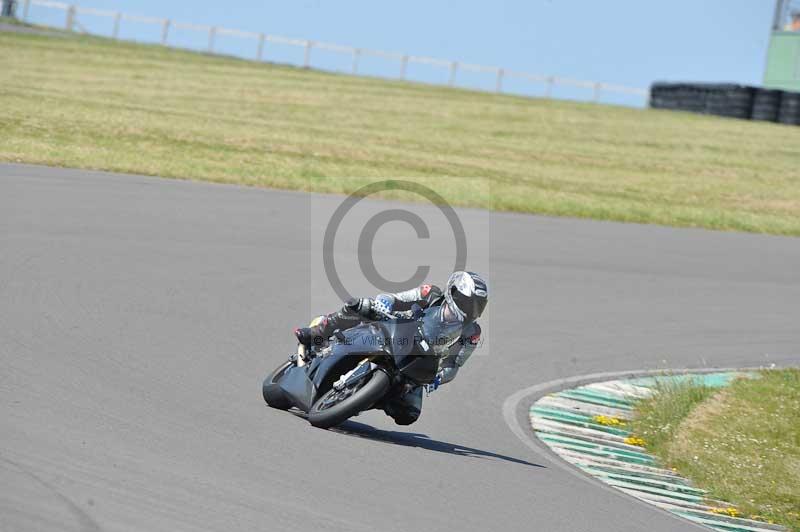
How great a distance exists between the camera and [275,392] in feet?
29.9

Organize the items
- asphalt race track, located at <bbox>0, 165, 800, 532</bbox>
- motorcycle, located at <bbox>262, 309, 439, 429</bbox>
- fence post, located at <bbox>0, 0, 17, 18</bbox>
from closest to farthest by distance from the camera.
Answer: asphalt race track, located at <bbox>0, 165, 800, 532</bbox> → motorcycle, located at <bbox>262, 309, 439, 429</bbox> → fence post, located at <bbox>0, 0, 17, 18</bbox>

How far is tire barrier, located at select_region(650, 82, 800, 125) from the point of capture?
4712 cm

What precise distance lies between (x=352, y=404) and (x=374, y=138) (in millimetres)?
24824

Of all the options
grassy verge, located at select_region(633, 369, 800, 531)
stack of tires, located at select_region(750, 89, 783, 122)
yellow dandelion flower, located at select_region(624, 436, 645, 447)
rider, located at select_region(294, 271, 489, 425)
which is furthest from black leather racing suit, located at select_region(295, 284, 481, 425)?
stack of tires, located at select_region(750, 89, 783, 122)

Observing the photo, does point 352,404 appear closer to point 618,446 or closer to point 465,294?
point 465,294

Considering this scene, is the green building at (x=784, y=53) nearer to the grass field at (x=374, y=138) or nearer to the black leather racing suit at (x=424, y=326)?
the grass field at (x=374, y=138)

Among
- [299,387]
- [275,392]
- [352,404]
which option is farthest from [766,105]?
[352,404]

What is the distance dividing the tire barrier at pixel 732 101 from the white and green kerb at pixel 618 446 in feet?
117

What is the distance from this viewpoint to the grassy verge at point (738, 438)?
362 inches

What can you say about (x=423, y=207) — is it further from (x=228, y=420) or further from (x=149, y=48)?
(x=149, y=48)

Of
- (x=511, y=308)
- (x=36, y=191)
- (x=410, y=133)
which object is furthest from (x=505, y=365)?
(x=410, y=133)

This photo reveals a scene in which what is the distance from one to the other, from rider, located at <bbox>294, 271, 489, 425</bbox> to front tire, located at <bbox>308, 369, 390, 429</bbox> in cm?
43

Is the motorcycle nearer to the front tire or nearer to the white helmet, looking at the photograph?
the front tire

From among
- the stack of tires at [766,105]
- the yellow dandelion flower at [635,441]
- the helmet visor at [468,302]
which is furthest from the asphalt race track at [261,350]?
the stack of tires at [766,105]
